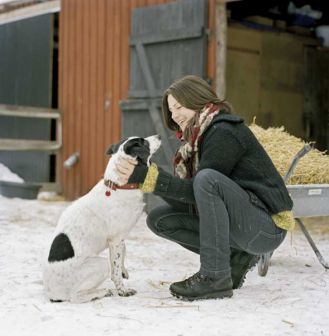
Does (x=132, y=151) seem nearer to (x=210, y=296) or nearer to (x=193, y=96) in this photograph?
(x=193, y=96)

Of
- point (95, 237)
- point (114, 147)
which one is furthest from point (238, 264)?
point (114, 147)

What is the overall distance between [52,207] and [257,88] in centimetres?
381

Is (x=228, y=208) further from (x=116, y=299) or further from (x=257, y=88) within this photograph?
(x=257, y=88)

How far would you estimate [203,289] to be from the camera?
323 cm

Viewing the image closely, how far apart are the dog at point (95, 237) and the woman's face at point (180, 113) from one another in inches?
7.7

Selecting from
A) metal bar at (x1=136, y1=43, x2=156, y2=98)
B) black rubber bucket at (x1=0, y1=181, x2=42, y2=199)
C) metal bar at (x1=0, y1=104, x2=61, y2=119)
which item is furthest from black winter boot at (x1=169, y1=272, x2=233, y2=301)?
metal bar at (x1=0, y1=104, x2=61, y2=119)

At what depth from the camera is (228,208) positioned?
3238 mm

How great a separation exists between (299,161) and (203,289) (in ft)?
5.81

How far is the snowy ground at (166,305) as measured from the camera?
2.75 m

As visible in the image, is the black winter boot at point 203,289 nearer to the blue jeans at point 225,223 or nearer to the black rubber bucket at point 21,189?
the blue jeans at point 225,223

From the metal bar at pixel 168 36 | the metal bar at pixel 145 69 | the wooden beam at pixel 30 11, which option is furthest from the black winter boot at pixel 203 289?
the wooden beam at pixel 30 11

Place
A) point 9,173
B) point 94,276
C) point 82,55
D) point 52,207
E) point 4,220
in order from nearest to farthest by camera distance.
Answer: point 94,276 → point 4,220 → point 52,207 → point 82,55 → point 9,173

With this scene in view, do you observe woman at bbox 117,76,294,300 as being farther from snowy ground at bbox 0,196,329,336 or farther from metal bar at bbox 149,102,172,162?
metal bar at bbox 149,102,172,162

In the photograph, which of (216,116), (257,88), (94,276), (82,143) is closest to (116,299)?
(94,276)
